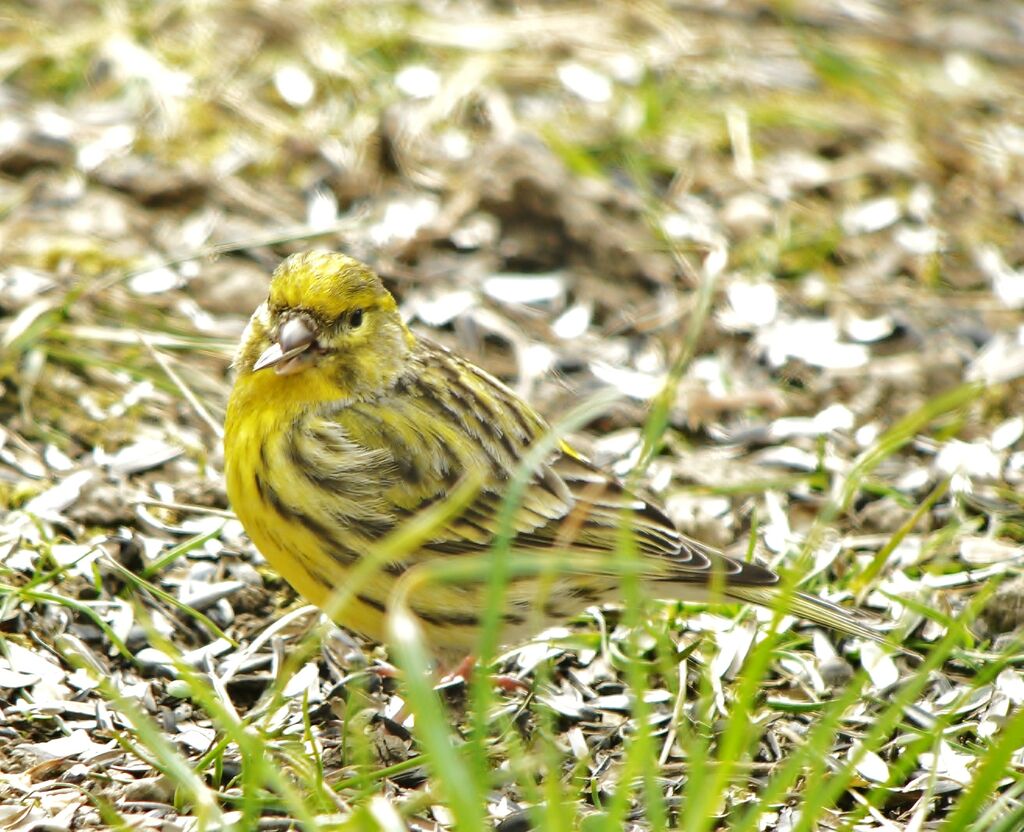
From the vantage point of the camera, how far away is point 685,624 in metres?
4.30

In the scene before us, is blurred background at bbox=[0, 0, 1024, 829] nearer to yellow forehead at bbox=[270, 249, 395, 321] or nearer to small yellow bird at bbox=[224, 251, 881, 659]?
small yellow bird at bbox=[224, 251, 881, 659]

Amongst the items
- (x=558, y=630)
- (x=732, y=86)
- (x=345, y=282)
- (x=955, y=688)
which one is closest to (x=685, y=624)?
(x=558, y=630)

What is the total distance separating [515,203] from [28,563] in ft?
8.46

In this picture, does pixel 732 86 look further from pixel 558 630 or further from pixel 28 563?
pixel 28 563

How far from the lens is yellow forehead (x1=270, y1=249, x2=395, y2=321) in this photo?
385 centimetres

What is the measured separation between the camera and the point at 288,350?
3.79m

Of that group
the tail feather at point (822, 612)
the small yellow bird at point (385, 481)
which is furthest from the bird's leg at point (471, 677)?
the tail feather at point (822, 612)

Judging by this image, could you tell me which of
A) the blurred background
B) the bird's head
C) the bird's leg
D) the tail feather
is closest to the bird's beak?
the bird's head

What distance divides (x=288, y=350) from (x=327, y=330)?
148 millimetres

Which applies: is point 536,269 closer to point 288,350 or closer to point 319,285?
point 319,285

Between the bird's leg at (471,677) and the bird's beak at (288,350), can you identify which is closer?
the bird's beak at (288,350)

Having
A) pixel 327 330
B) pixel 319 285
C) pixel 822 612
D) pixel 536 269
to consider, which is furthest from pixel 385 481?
pixel 536 269

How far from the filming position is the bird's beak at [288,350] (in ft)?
12.4

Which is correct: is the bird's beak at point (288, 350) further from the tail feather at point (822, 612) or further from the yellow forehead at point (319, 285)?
the tail feather at point (822, 612)
